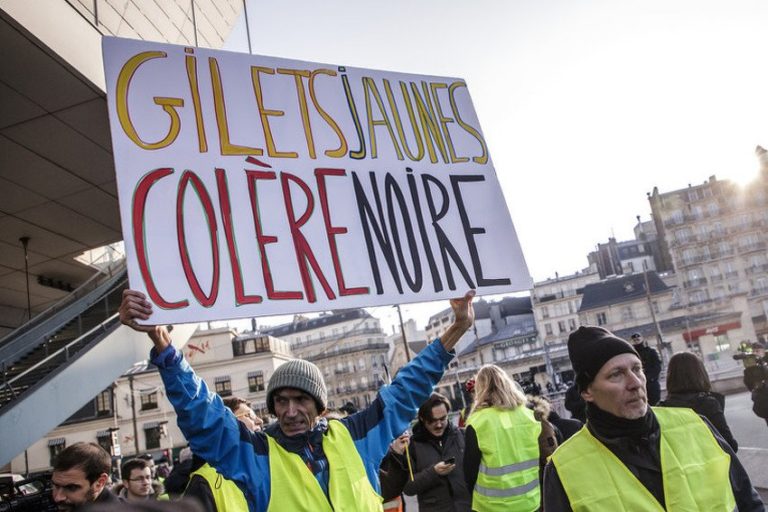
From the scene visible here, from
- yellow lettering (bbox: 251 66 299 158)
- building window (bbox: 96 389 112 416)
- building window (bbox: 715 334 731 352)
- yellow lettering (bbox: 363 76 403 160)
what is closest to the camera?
yellow lettering (bbox: 251 66 299 158)

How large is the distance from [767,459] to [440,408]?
223 inches

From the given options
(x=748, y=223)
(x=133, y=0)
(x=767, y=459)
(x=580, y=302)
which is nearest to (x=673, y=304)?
(x=580, y=302)

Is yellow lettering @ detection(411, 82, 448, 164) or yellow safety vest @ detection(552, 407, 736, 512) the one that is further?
yellow lettering @ detection(411, 82, 448, 164)

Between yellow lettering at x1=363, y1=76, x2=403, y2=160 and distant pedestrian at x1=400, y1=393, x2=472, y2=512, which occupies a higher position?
yellow lettering at x1=363, y1=76, x2=403, y2=160

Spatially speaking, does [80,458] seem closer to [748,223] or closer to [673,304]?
[673,304]

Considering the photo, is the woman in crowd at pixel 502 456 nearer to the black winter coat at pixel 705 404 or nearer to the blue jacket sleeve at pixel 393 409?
the black winter coat at pixel 705 404

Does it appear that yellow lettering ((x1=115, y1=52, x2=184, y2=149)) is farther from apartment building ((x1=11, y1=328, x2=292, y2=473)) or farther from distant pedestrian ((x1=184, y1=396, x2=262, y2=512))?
apartment building ((x1=11, y1=328, x2=292, y2=473))

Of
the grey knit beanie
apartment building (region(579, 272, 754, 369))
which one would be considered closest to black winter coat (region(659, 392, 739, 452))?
the grey knit beanie

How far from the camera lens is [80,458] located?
3.27 m

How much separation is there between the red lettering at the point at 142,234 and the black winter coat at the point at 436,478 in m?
2.55

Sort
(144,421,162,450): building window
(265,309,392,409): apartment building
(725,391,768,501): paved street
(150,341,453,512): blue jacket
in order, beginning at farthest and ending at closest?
1. (265,309,392,409): apartment building
2. (144,421,162,450): building window
3. (725,391,768,501): paved street
4. (150,341,453,512): blue jacket

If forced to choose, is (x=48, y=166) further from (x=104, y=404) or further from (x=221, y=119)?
(x=104, y=404)

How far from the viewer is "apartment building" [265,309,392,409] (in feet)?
269

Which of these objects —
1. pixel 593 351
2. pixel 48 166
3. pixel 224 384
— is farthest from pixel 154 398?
pixel 593 351
